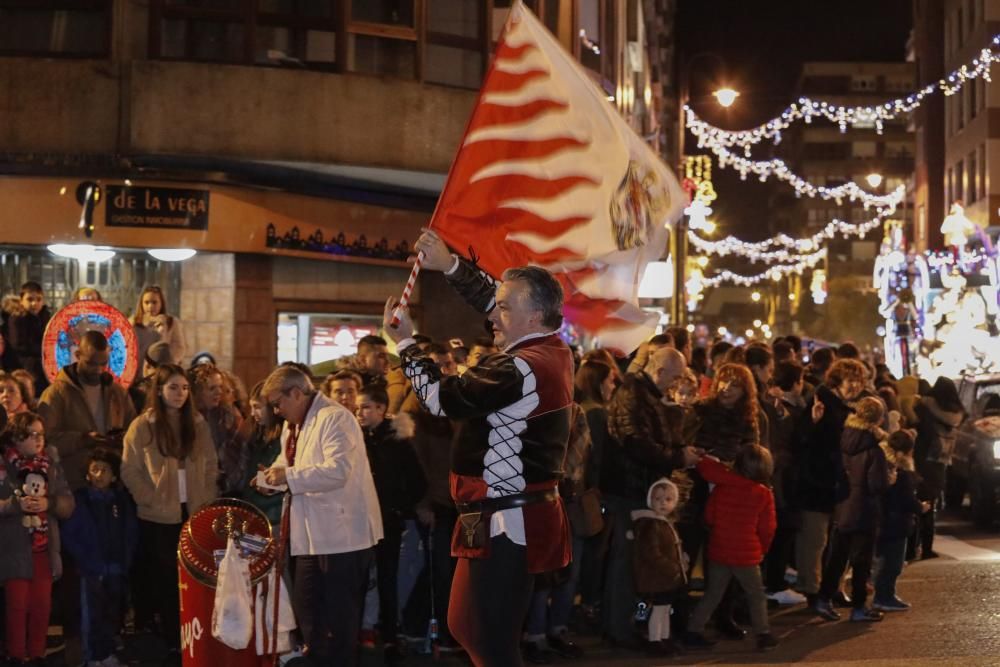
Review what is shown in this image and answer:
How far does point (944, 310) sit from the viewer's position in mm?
39750

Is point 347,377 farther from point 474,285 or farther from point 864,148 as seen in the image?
point 864,148

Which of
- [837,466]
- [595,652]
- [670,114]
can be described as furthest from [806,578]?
[670,114]

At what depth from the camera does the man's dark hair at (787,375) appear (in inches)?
504

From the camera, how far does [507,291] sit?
20.2 ft

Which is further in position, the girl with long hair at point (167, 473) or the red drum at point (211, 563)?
the girl with long hair at point (167, 473)

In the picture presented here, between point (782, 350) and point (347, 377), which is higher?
point (782, 350)

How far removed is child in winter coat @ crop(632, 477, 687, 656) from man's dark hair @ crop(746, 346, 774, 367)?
2.67m

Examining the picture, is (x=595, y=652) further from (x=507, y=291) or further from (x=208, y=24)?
(x=208, y=24)

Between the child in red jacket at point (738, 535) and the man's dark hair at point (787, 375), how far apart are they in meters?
2.23

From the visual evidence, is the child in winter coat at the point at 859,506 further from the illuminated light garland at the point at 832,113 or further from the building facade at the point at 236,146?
the illuminated light garland at the point at 832,113

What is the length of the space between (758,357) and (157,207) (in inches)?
287

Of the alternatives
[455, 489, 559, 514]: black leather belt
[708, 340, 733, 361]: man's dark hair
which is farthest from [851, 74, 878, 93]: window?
[455, 489, 559, 514]: black leather belt

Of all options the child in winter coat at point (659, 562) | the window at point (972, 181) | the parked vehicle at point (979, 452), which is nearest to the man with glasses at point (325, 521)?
the child in winter coat at point (659, 562)

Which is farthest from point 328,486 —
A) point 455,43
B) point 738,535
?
point 455,43
